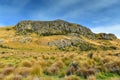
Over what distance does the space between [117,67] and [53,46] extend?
6963cm

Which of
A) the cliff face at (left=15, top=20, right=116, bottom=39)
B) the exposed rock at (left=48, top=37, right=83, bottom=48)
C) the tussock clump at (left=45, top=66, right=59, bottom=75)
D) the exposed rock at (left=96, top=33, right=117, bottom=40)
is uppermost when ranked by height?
the cliff face at (left=15, top=20, right=116, bottom=39)

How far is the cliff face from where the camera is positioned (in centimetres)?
10275

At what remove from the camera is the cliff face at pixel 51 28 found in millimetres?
102750

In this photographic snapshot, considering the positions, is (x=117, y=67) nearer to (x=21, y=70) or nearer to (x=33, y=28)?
(x=21, y=70)

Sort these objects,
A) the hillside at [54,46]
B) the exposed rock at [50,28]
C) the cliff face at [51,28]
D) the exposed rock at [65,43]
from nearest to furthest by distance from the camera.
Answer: the hillside at [54,46]
the exposed rock at [65,43]
the cliff face at [51,28]
the exposed rock at [50,28]

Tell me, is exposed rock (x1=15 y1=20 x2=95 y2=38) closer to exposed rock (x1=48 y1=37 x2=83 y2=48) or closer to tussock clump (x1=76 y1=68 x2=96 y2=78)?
→ exposed rock (x1=48 y1=37 x2=83 y2=48)

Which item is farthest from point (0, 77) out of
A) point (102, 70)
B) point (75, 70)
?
point (102, 70)

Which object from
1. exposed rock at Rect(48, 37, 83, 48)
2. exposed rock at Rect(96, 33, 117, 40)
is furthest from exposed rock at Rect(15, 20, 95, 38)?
exposed rock at Rect(48, 37, 83, 48)

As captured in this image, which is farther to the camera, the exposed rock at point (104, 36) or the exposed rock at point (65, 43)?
the exposed rock at point (104, 36)

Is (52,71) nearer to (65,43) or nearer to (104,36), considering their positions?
(65,43)

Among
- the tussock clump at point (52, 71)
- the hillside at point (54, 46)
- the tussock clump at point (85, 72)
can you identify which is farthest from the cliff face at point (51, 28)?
the tussock clump at point (85, 72)

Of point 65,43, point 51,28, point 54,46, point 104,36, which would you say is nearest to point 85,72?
point 54,46

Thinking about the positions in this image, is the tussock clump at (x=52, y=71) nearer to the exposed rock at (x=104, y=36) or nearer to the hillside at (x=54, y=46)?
the hillside at (x=54, y=46)

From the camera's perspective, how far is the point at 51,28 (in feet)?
349
